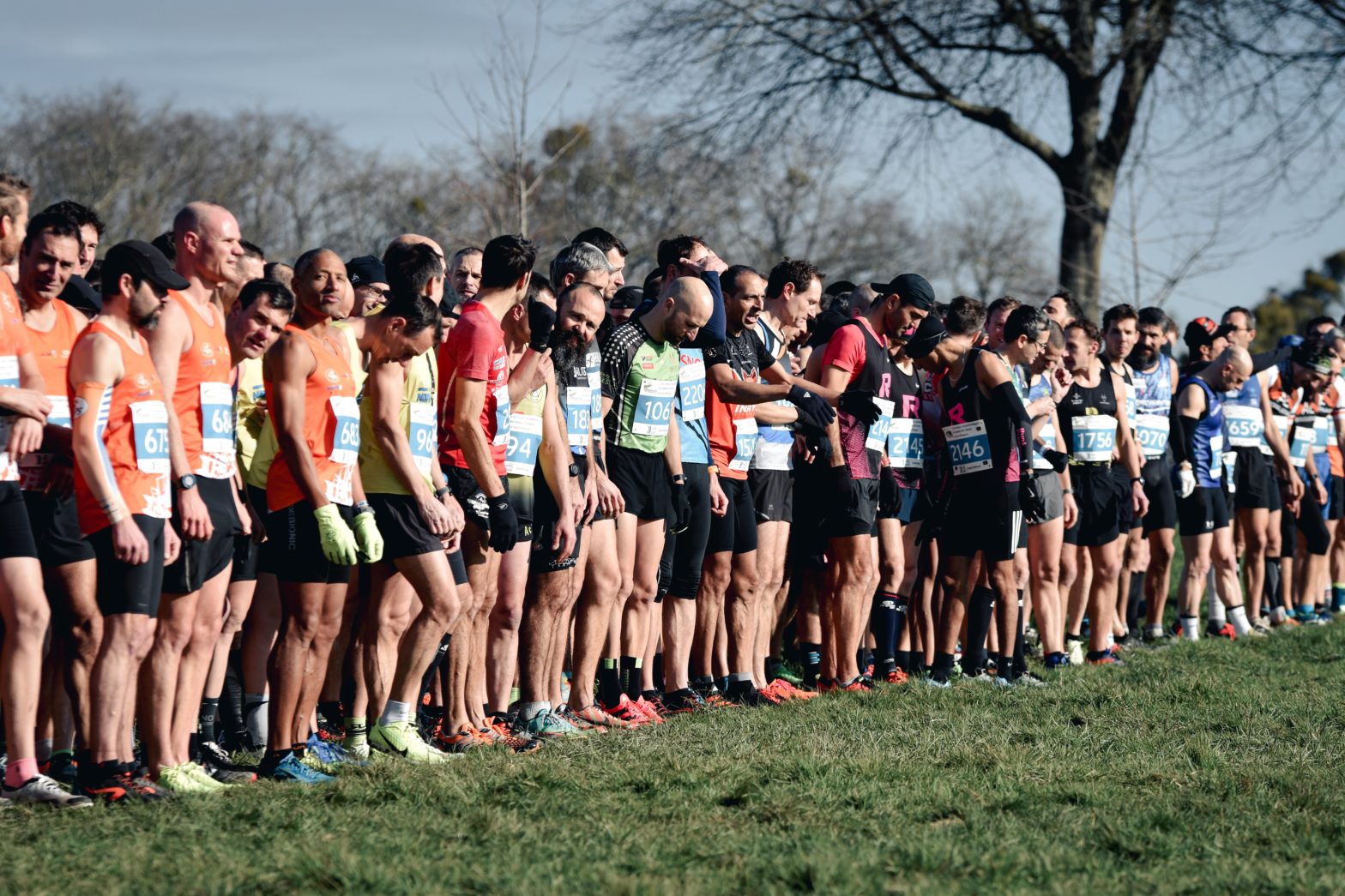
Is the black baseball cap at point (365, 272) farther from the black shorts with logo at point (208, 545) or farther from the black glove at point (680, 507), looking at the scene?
the black shorts with logo at point (208, 545)

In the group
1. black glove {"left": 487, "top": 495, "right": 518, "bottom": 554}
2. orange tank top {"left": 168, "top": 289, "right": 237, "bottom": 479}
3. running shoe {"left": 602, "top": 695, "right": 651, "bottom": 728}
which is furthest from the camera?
running shoe {"left": 602, "top": 695, "right": 651, "bottom": 728}

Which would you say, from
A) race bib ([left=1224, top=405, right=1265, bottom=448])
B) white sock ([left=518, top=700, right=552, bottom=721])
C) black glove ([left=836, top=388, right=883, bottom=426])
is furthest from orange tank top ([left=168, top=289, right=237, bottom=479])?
race bib ([left=1224, top=405, right=1265, bottom=448])

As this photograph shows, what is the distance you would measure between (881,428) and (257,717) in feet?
13.0

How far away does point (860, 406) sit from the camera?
27.1 ft

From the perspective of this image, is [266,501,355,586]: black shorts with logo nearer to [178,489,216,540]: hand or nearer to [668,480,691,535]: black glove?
[178,489,216,540]: hand

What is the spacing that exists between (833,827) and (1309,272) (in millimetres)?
50667

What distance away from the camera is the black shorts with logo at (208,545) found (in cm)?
550

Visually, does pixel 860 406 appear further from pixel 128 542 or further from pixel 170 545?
pixel 128 542

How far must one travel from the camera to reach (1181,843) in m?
4.85

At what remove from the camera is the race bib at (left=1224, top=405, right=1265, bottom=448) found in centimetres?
1238

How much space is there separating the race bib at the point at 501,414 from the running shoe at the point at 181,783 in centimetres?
194

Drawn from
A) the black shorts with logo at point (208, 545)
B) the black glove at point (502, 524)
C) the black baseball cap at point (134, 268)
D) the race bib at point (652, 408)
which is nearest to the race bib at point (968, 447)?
the race bib at point (652, 408)

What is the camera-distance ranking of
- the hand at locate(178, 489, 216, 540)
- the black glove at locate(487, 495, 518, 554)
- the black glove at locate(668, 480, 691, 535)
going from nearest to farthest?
the hand at locate(178, 489, 216, 540), the black glove at locate(487, 495, 518, 554), the black glove at locate(668, 480, 691, 535)

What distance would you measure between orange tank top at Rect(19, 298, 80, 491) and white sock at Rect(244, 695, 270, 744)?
1.76 m
